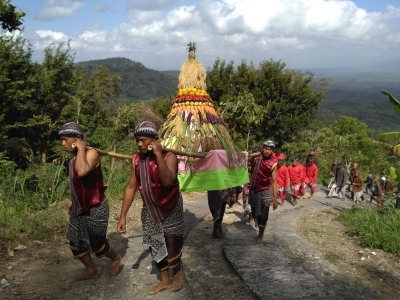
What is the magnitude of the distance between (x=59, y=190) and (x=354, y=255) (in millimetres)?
5397

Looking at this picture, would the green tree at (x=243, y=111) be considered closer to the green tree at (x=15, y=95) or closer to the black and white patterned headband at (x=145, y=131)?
the black and white patterned headband at (x=145, y=131)

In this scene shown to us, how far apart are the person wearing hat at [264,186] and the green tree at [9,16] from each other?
593 cm

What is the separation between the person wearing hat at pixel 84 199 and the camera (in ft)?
12.1

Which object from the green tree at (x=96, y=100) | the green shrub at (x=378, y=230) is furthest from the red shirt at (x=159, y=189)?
the green tree at (x=96, y=100)

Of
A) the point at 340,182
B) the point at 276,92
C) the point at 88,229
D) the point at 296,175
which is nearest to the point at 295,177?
the point at 296,175

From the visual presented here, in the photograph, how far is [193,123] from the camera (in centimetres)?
568

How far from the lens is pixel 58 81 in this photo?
500 inches

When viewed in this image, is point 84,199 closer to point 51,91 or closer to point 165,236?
point 165,236

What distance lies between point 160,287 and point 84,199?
1.25 metres

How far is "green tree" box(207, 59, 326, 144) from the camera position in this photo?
22.2 meters

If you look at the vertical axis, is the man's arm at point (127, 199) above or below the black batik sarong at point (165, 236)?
above

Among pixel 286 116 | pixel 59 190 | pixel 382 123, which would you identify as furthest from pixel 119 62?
pixel 59 190

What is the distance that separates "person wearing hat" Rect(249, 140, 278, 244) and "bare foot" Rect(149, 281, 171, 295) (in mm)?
2198

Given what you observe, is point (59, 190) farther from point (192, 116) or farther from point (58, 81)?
point (58, 81)
